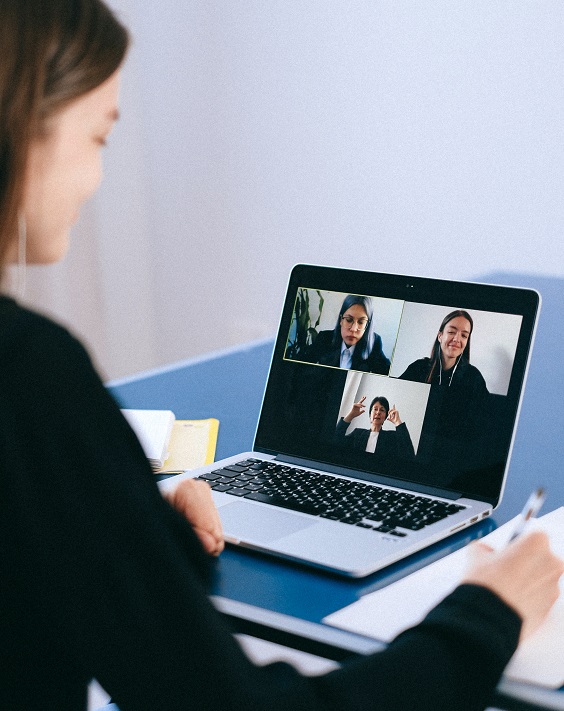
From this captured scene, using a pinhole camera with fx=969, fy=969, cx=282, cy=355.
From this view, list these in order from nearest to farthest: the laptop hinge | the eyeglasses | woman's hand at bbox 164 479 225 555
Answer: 1. woman's hand at bbox 164 479 225 555
2. the laptop hinge
3. the eyeglasses

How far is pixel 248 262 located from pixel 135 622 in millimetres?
2890

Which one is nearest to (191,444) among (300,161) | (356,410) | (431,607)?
(356,410)

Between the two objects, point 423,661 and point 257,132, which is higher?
point 257,132

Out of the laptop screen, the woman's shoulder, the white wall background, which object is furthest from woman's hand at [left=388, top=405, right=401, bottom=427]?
the white wall background

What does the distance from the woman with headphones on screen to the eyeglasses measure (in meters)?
0.49

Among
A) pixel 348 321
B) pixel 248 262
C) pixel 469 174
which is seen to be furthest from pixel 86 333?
pixel 348 321

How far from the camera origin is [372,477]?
3.49 feet

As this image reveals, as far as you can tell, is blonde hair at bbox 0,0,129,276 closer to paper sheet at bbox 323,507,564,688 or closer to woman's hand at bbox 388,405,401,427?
paper sheet at bbox 323,507,564,688

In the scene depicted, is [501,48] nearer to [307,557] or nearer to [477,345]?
[477,345]

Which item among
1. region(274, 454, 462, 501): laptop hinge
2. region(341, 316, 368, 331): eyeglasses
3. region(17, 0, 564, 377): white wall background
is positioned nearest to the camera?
region(274, 454, 462, 501): laptop hinge

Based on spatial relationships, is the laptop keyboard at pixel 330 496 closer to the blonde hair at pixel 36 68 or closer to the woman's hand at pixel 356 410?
the woman's hand at pixel 356 410

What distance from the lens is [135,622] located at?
23.8 inches

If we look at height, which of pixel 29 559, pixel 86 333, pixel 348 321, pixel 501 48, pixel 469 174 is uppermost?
pixel 501 48

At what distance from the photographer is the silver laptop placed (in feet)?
3.17
